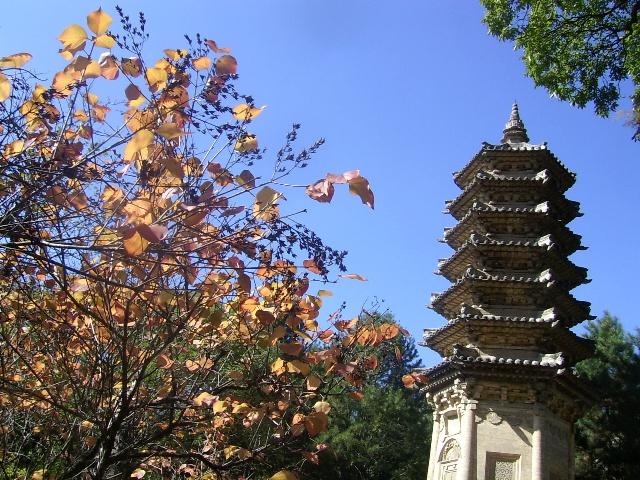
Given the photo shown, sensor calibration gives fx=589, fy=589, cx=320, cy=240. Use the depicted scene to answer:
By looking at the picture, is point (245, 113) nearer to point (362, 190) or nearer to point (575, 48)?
point (362, 190)

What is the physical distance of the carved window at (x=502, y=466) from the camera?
11.4 meters

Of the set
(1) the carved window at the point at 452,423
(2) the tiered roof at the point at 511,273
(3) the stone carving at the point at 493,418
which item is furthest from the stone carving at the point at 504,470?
(2) the tiered roof at the point at 511,273

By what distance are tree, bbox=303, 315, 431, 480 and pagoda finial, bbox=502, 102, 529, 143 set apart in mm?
10132

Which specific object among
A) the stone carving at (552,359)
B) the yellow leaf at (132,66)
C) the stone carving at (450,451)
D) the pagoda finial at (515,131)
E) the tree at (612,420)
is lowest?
the stone carving at (450,451)

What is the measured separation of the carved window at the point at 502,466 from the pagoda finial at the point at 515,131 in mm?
8416

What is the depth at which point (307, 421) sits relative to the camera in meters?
4.33

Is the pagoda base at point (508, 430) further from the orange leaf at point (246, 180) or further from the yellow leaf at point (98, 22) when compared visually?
the yellow leaf at point (98, 22)

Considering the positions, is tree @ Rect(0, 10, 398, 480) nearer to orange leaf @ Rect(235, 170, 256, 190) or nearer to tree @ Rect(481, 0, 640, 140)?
orange leaf @ Rect(235, 170, 256, 190)

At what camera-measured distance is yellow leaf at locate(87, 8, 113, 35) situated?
3158mm

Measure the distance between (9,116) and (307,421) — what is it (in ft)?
9.24

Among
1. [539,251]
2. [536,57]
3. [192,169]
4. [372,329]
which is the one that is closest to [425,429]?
[539,251]

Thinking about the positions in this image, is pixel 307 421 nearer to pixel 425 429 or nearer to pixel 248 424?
pixel 248 424

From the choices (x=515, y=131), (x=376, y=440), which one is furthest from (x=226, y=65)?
(x=376, y=440)

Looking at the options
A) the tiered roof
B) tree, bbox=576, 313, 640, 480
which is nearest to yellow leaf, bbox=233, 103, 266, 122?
the tiered roof
